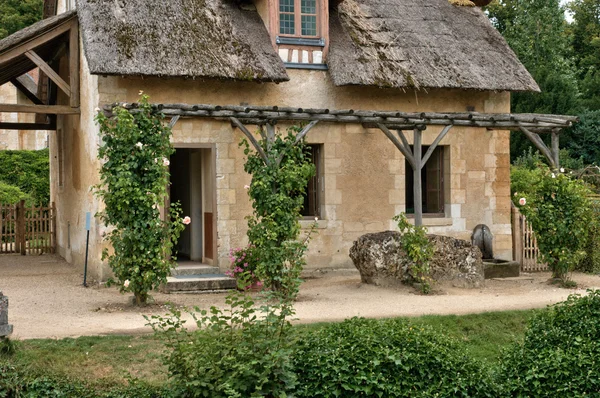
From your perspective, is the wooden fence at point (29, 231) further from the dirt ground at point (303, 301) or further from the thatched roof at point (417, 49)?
the thatched roof at point (417, 49)

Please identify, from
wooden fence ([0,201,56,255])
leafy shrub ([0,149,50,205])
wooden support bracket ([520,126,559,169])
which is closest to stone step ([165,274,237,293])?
wooden support bracket ([520,126,559,169])

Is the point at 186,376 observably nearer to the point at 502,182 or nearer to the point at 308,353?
the point at 308,353

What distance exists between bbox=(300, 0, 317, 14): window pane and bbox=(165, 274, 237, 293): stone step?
5.26m

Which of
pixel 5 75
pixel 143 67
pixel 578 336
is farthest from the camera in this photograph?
pixel 5 75

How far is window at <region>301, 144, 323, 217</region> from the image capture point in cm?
1582

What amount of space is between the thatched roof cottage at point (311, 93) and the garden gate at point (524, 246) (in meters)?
0.22

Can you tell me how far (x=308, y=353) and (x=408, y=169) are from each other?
1024 centimetres

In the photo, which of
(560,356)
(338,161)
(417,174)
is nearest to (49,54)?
(338,161)

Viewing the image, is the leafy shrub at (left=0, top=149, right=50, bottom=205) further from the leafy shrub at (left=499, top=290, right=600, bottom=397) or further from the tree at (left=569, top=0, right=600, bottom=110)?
the leafy shrub at (left=499, top=290, right=600, bottom=397)

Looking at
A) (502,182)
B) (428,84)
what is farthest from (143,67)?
(502,182)

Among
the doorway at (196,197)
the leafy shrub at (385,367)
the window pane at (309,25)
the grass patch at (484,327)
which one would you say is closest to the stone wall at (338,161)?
the doorway at (196,197)

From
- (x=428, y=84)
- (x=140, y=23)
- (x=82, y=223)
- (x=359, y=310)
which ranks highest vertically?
(x=140, y=23)

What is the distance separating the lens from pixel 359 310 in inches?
444

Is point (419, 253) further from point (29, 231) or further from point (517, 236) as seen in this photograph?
point (29, 231)
